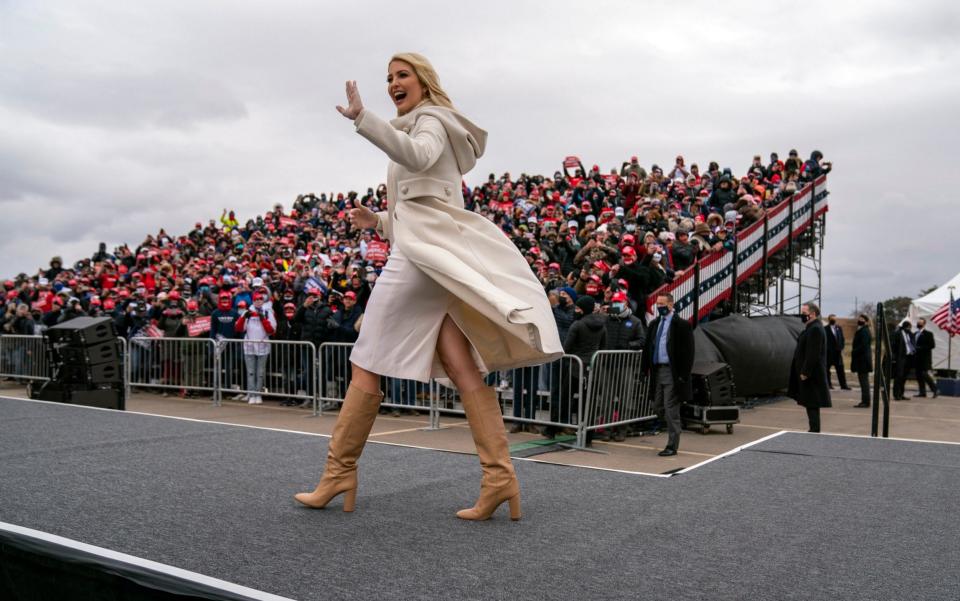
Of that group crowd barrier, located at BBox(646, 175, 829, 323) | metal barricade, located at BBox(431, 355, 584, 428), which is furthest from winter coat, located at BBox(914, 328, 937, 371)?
metal barricade, located at BBox(431, 355, 584, 428)

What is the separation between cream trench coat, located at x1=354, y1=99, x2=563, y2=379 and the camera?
2898mm

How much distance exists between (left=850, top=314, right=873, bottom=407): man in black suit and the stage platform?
10.4 m

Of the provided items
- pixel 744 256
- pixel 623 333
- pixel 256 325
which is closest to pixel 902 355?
pixel 744 256

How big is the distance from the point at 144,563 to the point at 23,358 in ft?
45.8

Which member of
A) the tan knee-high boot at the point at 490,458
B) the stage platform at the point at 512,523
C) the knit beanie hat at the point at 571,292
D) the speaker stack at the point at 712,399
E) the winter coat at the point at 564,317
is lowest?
the speaker stack at the point at 712,399

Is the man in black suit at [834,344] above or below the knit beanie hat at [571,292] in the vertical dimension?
below

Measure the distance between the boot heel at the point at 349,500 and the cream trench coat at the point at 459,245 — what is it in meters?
0.50

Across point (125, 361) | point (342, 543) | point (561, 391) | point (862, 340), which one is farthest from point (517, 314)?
point (862, 340)

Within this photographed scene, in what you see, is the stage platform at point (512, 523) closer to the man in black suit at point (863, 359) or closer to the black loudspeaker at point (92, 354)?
the black loudspeaker at point (92, 354)

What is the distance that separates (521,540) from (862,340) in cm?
1374

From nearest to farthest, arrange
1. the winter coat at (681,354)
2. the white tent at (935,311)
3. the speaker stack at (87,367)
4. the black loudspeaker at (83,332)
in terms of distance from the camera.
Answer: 1. the speaker stack at (87,367)
2. the black loudspeaker at (83,332)
3. the winter coat at (681,354)
4. the white tent at (935,311)

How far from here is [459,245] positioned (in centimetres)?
310

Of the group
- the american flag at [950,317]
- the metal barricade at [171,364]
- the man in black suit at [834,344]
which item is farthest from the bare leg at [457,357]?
the american flag at [950,317]

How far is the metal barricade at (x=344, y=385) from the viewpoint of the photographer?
33.6 ft
